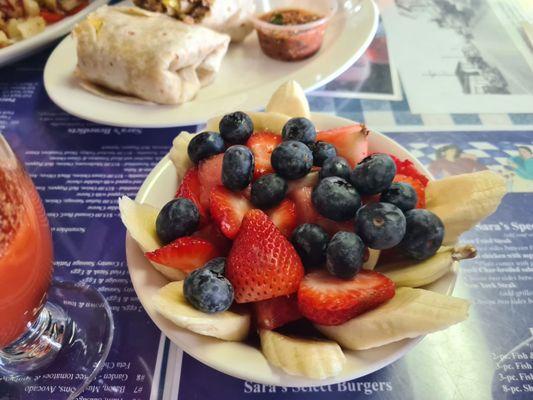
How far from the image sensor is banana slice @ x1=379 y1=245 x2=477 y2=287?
0.70m

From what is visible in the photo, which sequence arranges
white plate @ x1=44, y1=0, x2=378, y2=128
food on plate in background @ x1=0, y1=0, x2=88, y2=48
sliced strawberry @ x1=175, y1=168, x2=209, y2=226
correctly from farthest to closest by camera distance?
1. food on plate in background @ x1=0, y1=0, x2=88, y2=48
2. white plate @ x1=44, y1=0, x2=378, y2=128
3. sliced strawberry @ x1=175, y1=168, x2=209, y2=226

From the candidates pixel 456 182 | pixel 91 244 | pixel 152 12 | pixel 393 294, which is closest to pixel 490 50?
pixel 456 182

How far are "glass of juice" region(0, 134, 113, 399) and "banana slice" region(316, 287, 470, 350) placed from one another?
43 cm

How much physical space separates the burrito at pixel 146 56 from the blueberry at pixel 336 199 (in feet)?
2.42

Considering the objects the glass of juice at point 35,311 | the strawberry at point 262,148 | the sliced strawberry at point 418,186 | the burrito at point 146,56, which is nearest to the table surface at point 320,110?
the glass of juice at point 35,311

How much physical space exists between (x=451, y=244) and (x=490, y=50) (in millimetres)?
1032

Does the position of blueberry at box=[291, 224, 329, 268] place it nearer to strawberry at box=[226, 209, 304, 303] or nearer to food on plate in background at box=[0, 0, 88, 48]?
strawberry at box=[226, 209, 304, 303]

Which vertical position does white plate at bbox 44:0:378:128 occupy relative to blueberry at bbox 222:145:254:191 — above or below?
below

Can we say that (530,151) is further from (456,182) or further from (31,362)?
(31,362)

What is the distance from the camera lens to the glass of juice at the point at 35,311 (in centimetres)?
65

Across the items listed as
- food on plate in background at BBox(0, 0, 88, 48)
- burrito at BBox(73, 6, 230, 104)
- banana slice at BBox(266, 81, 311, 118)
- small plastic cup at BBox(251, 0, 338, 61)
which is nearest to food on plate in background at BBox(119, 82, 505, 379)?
banana slice at BBox(266, 81, 311, 118)

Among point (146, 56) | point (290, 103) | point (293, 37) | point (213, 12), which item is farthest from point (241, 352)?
point (213, 12)

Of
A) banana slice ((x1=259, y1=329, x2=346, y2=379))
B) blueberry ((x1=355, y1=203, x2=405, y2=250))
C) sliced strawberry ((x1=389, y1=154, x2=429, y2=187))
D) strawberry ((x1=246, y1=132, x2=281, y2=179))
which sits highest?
blueberry ((x1=355, y1=203, x2=405, y2=250))

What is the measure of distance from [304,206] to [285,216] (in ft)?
0.14
